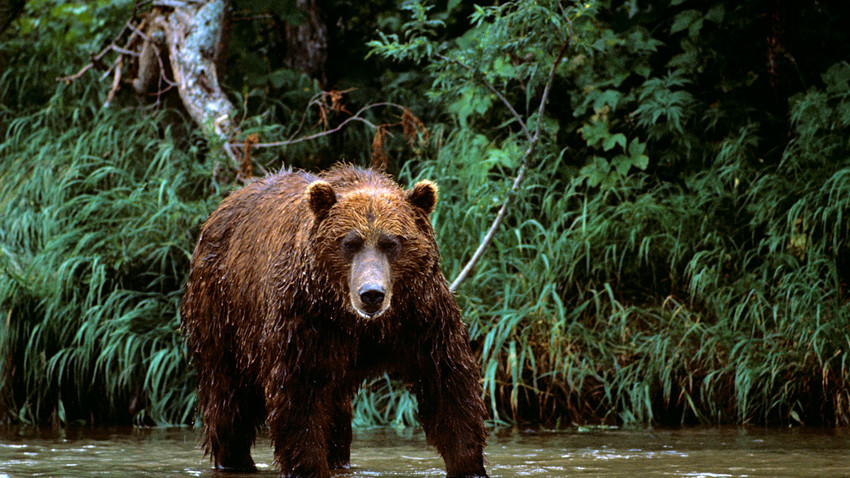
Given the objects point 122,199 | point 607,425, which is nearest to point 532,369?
point 607,425

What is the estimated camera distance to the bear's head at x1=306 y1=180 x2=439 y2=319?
412 cm

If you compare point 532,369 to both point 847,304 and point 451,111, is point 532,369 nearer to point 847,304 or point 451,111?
point 847,304

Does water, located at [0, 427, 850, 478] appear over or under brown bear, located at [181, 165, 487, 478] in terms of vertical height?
under

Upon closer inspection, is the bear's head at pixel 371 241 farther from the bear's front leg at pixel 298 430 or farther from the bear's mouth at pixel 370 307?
the bear's front leg at pixel 298 430

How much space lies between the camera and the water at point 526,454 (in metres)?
4.78

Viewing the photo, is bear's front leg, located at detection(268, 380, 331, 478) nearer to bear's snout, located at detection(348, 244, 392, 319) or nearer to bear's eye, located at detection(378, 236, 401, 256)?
bear's snout, located at detection(348, 244, 392, 319)

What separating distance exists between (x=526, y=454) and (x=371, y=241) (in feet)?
6.04

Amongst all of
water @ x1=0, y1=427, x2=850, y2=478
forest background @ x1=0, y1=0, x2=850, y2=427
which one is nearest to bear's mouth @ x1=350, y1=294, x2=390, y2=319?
water @ x1=0, y1=427, x2=850, y2=478

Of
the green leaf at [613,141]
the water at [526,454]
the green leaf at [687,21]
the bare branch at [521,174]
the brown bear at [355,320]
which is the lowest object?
the water at [526,454]

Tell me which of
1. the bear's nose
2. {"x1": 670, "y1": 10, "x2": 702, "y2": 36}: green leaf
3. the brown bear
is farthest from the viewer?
{"x1": 670, "y1": 10, "x2": 702, "y2": 36}: green leaf

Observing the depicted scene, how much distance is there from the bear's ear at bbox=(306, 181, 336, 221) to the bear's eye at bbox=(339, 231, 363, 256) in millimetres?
194

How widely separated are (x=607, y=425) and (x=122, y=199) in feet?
14.2

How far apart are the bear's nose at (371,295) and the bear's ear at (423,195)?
58 centimetres

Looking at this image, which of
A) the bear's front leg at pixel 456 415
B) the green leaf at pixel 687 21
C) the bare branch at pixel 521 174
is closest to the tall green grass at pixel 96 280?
the bare branch at pixel 521 174
